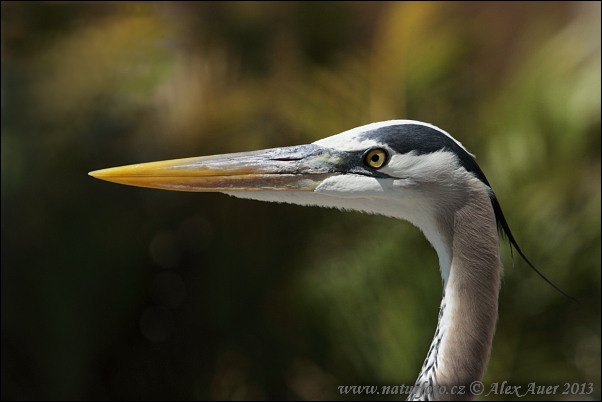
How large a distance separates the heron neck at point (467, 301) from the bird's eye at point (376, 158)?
0.24m

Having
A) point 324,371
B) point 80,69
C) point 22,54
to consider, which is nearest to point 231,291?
point 324,371

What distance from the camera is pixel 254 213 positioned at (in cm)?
361

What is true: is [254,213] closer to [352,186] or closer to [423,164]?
[352,186]

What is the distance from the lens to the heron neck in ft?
5.74

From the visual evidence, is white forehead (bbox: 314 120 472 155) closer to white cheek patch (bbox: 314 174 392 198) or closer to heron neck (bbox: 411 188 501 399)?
white cheek patch (bbox: 314 174 392 198)

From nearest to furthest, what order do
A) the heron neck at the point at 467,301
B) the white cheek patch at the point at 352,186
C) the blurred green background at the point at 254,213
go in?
1. the heron neck at the point at 467,301
2. the white cheek patch at the point at 352,186
3. the blurred green background at the point at 254,213

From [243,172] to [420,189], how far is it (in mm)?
A: 489

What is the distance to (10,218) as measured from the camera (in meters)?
3.59

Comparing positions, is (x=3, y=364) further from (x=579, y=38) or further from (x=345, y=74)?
(x=579, y=38)

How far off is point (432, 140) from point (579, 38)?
2.14m

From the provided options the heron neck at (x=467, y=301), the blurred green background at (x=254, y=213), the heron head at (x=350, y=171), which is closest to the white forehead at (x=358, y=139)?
the heron head at (x=350, y=171)

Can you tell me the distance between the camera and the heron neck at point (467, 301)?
1.75m

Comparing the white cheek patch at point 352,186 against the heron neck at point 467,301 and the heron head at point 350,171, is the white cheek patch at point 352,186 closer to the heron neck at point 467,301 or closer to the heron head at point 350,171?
the heron head at point 350,171

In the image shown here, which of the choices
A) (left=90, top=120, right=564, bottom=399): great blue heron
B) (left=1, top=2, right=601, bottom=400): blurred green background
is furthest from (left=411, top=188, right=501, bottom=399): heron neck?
(left=1, top=2, right=601, bottom=400): blurred green background
